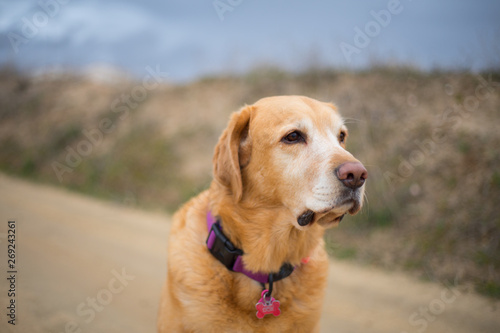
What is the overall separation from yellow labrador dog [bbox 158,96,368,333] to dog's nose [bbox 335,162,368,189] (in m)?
0.07

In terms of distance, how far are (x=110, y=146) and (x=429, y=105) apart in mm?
10206

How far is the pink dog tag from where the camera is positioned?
2463 mm

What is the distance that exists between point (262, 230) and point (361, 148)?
5926mm

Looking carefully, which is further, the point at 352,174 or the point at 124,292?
the point at 124,292

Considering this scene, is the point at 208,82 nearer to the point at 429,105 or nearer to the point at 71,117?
the point at 71,117

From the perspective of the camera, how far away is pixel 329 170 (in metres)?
2.36

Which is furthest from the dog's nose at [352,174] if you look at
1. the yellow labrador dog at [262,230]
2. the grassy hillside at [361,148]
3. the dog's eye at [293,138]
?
the grassy hillside at [361,148]

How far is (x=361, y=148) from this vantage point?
802cm

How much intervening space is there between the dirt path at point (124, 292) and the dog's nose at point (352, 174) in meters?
2.47

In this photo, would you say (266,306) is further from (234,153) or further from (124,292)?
(124,292)

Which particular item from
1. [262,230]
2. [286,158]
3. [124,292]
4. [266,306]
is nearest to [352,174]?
[286,158]

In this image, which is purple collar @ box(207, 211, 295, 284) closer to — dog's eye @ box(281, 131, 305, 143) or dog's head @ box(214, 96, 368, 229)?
dog's head @ box(214, 96, 368, 229)

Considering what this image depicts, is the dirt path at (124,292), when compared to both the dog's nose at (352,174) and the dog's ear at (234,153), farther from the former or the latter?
the dog's nose at (352,174)

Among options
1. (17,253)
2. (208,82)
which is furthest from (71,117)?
(17,253)
